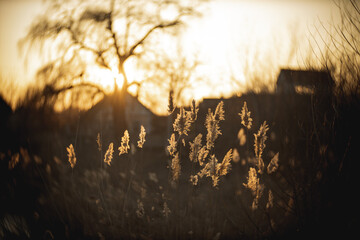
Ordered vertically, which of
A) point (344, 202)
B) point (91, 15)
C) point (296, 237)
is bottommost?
point (296, 237)

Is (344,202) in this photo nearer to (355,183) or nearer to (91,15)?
(355,183)

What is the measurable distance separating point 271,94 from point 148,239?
5713 millimetres

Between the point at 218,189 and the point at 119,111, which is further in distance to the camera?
the point at 119,111

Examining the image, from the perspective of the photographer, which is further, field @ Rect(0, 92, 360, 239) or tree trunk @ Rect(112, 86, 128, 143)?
tree trunk @ Rect(112, 86, 128, 143)

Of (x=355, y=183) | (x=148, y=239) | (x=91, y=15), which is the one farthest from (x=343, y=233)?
(x=91, y=15)

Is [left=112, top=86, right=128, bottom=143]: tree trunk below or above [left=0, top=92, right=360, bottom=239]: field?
above

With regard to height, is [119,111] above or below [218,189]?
above

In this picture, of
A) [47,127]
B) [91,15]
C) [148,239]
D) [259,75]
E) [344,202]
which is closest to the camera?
[344,202]

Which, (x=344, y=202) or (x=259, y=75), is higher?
(x=259, y=75)

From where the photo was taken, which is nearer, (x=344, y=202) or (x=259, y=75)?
(x=344, y=202)

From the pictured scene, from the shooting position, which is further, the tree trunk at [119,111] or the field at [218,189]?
the tree trunk at [119,111]

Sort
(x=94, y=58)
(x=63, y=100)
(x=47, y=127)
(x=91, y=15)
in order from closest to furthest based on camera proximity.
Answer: (x=47, y=127)
(x=63, y=100)
(x=91, y=15)
(x=94, y=58)

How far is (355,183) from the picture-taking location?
2.10 meters

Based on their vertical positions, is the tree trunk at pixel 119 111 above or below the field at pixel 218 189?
above
